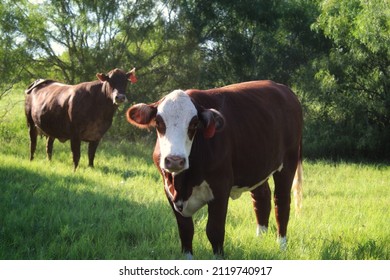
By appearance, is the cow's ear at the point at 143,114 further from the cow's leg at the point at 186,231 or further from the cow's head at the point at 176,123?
the cow's leg at the point at 186,231

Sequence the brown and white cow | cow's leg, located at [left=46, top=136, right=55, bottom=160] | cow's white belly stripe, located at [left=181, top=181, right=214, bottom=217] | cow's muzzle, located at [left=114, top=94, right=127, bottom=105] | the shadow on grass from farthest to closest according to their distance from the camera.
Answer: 1. cow's leg, located at [left=46, top=136, right=55, bottom=160]
2. cow's muzzle, located at [left=114, top=94, right=127, bottom=105]
3. the shadow on grass
4. cow's white belly stripe, located at [left=181, top=181, right=214, bottom=217]
5. the brown and white cow

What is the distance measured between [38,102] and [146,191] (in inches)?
178

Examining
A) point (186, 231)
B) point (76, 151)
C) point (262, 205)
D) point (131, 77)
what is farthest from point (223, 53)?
point (186, 231)

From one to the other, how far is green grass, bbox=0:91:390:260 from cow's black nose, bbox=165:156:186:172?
1152 mm

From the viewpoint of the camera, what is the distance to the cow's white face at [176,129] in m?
3.48

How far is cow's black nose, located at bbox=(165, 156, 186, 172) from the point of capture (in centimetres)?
346

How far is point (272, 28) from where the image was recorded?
15883mm

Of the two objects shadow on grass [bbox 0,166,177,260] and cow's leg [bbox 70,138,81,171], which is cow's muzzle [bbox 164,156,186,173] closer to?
shadow on grass [bbox 0,166,177,260]

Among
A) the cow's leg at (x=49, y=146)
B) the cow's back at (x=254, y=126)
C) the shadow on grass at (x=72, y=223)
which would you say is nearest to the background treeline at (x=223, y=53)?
the cow's leg at (x=49, y=146)

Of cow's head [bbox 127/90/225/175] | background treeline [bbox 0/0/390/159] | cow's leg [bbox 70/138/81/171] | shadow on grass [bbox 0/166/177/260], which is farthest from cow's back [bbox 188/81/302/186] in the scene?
background treeline [bbox 0/0/390/159]

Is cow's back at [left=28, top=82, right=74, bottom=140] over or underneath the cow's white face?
underneath

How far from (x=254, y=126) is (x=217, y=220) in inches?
39.3

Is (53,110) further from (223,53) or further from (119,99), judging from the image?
(223,53)

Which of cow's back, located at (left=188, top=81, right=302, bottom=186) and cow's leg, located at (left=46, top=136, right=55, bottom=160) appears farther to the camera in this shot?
cow's leg, located at (left=46, top=136, right=55, bottom=160)
